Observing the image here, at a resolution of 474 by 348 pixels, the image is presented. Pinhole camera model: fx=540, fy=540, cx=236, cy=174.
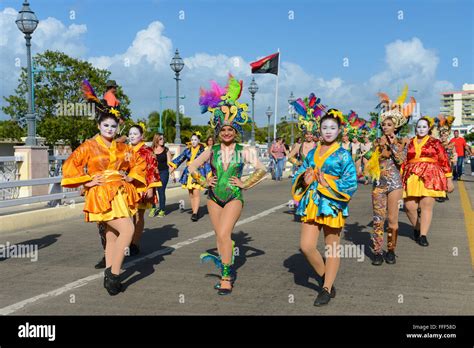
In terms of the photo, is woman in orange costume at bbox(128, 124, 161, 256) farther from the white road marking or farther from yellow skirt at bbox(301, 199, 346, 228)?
yellow skirt at bbox(301, 199, 346, 228)

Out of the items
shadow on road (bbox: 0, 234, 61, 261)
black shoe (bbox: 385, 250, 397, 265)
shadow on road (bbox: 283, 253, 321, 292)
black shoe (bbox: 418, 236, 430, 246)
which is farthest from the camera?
shadow on road (bbox: 0, 234, 61, 261)

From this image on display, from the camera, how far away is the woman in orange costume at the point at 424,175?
837cm

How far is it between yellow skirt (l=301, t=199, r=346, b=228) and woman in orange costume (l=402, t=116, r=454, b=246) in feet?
11.4

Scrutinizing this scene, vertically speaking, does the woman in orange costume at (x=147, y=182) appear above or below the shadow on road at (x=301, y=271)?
above

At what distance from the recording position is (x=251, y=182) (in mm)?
6078

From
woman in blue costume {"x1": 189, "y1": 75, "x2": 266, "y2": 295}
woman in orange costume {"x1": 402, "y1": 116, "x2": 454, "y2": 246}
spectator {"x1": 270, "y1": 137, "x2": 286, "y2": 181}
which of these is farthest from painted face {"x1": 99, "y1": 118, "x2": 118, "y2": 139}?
spectator {"x1": 270, "y1": 137, "x2": 286, "y2": 181}

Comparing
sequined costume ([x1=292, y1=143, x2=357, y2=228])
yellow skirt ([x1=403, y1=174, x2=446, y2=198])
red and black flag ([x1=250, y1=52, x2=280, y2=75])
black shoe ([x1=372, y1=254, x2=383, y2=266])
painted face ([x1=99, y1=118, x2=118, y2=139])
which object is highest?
red and black flag ([x1=250, y1=52, x2=280, y2=75])

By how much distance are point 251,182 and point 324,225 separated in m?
1.07

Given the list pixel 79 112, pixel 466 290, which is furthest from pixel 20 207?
pixel 79 112

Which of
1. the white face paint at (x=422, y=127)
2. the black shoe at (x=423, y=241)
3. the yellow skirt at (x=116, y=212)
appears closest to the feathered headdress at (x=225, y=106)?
the yellow skirt at (x=116, y=212)

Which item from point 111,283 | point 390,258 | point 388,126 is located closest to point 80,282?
point 111,283

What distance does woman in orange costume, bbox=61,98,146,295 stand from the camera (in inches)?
225

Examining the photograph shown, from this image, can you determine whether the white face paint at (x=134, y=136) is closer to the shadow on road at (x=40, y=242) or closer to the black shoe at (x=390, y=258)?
the shadow on road at (x=40, y=242)

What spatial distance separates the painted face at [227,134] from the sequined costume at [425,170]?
11.4 ft
